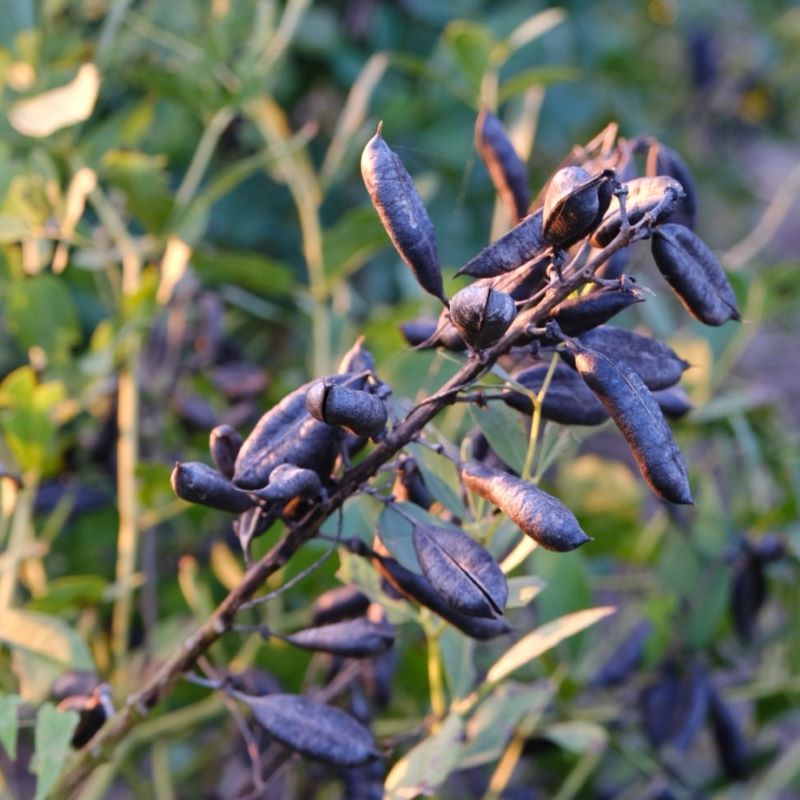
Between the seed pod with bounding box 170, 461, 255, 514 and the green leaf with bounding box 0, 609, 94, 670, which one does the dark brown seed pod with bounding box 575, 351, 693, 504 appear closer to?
the seed pod with bounding box 170, 461, 255, 514

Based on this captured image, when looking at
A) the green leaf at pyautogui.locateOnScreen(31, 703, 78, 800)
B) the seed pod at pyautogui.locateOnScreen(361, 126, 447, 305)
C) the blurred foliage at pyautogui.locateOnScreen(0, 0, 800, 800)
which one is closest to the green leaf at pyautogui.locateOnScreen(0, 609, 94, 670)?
the blurred foliage at pyautogui.locateOnScreen(0, 0, 800, 800)

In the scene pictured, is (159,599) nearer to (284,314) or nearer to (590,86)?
(284,314)

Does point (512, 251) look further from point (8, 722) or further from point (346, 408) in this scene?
point (8, 722)

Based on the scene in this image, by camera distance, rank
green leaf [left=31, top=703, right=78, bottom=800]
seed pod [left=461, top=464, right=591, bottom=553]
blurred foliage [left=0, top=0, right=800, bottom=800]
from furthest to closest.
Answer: blurred foliage [left=0, top=0, right=800, bottom=800], green leaf [left=31, top=703, right=78, bottom=800], seed pod [left=461, top=464, right=591, bottom=553]

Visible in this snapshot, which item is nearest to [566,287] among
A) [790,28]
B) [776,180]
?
[790,28]

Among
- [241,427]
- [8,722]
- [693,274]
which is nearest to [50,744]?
[8,722]

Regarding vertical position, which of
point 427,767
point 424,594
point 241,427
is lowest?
point 241,427
